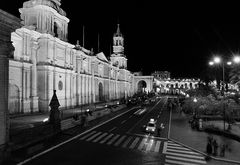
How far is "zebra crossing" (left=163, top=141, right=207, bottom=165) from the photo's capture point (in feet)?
54.0

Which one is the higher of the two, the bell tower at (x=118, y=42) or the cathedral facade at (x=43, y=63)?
the bell tower at (x=118, y=42)

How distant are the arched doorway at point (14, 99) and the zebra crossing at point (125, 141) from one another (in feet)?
49.4

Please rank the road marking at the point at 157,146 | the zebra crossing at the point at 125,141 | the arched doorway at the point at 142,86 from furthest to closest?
the arched doorway at the point at 142,86, the zebra crossing at the point at 125,141, the road marking at the point at 157,146

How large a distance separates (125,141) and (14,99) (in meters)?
21.0

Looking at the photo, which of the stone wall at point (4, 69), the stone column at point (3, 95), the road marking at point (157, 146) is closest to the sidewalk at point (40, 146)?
the stone column at point (3, 95)

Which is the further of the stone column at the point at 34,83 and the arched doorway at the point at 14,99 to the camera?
the stone column at the point at 34,83

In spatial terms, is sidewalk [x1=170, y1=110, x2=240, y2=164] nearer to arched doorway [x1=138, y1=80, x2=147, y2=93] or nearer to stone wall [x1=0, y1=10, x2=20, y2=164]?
stone wall [x1=0, y1=10, x2=20, y2=164]

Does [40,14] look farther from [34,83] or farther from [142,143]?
[142,143]

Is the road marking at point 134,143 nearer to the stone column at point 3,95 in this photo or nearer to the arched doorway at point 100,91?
the stone column at point 3,95

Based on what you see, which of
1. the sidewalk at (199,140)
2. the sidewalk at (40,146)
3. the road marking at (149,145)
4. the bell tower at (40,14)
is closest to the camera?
the sidewalk at (40,146)

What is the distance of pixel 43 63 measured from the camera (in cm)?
3906

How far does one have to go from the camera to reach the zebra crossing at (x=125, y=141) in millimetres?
20078

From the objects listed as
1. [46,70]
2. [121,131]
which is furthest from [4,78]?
[46,70]

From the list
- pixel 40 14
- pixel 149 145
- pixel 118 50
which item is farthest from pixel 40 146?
pixel 118 50
